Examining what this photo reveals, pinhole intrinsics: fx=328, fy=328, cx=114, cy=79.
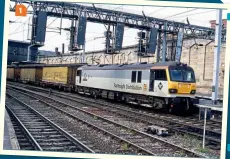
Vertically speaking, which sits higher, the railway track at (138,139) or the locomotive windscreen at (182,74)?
the locomotive windscreen at (182,74)

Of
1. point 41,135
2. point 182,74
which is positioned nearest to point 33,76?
point 182,74

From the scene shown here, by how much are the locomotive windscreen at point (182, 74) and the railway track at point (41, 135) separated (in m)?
5.72

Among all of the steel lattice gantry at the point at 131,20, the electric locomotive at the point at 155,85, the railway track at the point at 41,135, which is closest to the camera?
the railway track at the point at 41,135

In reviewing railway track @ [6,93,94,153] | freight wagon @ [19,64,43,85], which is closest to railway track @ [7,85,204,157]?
railway track @ [6,93,94,153]

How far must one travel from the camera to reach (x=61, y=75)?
Result: 26.3 m

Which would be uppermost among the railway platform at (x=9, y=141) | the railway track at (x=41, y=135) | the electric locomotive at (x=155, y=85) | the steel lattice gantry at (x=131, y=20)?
the steel lattice gantry at (x=131, y=20)

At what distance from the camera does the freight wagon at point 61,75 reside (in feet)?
83.2

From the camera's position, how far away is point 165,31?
11.8m

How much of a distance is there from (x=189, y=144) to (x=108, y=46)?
680 centimetres

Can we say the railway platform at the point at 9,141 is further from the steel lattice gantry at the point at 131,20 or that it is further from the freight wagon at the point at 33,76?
the freight wagon at the point at 33,76

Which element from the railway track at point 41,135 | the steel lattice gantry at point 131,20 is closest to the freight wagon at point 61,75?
the railway track at point 41,135

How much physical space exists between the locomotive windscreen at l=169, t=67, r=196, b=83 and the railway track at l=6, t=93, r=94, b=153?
225 inches

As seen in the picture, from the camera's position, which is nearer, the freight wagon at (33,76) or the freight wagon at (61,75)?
the freight wagon at (61,75)

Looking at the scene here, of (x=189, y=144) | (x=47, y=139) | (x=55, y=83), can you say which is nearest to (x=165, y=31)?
(x=189, y=144)
